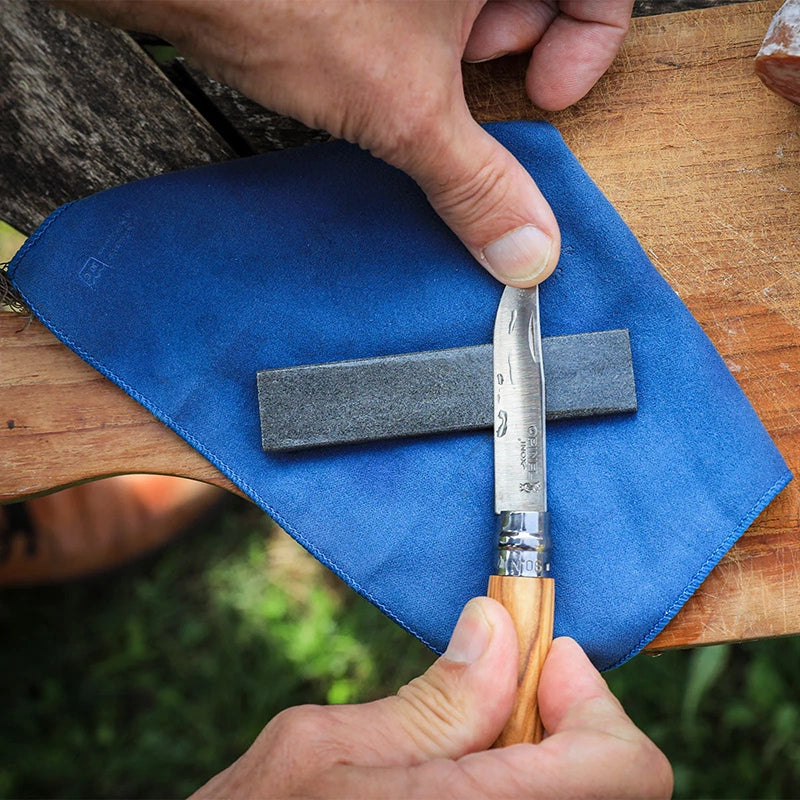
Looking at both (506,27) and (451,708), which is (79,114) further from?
(451,708)

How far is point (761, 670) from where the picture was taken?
5.08 feet

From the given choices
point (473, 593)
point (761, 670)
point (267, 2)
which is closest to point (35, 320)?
point (267, 2)

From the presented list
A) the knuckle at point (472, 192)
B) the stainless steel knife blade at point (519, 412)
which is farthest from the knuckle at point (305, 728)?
the knuckle at point (472, 192)

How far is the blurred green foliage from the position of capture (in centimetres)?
155

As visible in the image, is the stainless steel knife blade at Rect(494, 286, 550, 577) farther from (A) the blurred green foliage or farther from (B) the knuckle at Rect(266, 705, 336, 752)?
(A) the blurred green foliage

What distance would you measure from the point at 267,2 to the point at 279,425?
1.51 feet

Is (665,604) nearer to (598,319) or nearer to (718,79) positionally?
(598,319)

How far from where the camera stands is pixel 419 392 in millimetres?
958

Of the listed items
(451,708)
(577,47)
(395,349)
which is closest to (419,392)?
(395,349)

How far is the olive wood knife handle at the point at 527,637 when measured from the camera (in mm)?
833

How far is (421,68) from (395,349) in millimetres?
328

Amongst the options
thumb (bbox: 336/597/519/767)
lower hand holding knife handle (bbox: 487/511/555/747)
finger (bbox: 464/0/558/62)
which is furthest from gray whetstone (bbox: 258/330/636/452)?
finger (bbox: 464/0/558/62)

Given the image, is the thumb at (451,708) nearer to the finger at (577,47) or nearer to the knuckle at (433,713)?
the knuckle at (433,713)

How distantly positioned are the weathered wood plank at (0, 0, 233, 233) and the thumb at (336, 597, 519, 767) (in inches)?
29.1
